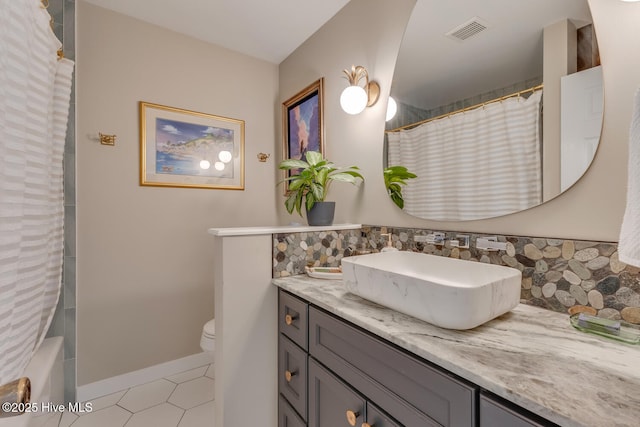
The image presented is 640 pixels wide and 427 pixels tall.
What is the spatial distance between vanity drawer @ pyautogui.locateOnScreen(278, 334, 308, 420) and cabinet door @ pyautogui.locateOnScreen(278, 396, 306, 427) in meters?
0.03

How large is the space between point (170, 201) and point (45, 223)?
2.77 feet

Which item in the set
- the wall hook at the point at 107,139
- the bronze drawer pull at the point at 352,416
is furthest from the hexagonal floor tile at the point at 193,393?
the wall hook at the point at 107,139

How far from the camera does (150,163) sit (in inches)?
77.3

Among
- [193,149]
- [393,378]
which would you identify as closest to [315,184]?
[393,378]

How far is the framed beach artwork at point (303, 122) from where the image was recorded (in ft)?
6.44

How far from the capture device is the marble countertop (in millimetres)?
447

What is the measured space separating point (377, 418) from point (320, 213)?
962 millimetres

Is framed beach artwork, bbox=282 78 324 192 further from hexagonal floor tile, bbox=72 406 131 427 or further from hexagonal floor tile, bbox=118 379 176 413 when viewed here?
hexagonal floor tile, bbox=72 406 131 427

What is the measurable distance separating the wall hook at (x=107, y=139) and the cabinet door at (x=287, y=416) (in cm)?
189

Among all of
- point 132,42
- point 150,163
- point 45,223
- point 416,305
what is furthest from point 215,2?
point 416,305

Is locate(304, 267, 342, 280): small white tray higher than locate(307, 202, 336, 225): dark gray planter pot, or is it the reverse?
locate(307, 202, 336, 225): dark gray planter pot

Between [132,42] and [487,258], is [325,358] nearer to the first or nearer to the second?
[487,258]

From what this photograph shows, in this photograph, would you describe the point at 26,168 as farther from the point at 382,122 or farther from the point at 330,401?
the point at 382,122

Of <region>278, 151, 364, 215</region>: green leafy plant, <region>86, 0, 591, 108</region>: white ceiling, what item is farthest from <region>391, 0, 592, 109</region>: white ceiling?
<region>278, 151, 364, 215</region>: green leafy plant
